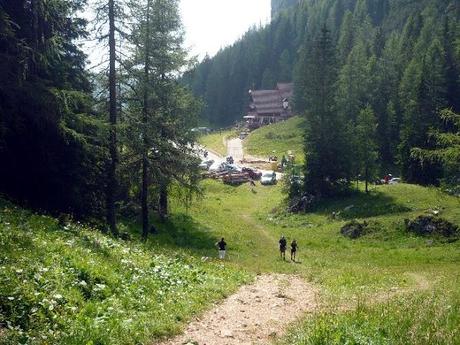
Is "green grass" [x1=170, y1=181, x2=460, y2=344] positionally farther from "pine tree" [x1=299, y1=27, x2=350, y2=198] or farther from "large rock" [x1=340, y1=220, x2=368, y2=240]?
"pine tree" [x1=299, y1=27, x2=350, y2=198]

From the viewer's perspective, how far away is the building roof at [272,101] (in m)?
126

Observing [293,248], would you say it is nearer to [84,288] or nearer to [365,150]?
[84,288]

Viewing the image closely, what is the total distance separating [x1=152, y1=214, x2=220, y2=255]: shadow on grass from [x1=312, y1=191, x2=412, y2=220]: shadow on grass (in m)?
11.8

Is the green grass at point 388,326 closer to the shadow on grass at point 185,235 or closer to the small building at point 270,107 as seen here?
the shadow on grass at point 185,235

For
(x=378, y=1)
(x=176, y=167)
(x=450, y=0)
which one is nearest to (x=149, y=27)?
(x=176, y=167)

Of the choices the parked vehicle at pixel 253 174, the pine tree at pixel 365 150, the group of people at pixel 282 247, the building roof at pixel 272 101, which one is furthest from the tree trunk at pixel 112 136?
the building roof at pixel 272 101

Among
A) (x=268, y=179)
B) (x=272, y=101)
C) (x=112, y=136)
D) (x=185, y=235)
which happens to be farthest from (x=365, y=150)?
(x=272, y=101)

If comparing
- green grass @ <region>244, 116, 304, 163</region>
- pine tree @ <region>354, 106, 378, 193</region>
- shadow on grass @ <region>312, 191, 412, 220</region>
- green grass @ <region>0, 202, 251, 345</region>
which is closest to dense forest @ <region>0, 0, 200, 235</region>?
green grass @ <region>0, 202, 251, 345</region>

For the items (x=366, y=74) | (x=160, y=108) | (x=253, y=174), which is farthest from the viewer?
(x=366, y=74)

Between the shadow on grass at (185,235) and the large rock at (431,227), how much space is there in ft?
43.2

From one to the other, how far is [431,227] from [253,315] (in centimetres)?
2111

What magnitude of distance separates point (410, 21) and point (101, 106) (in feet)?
311

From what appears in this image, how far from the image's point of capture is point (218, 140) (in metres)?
113

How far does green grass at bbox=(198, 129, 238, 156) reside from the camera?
320 feet
